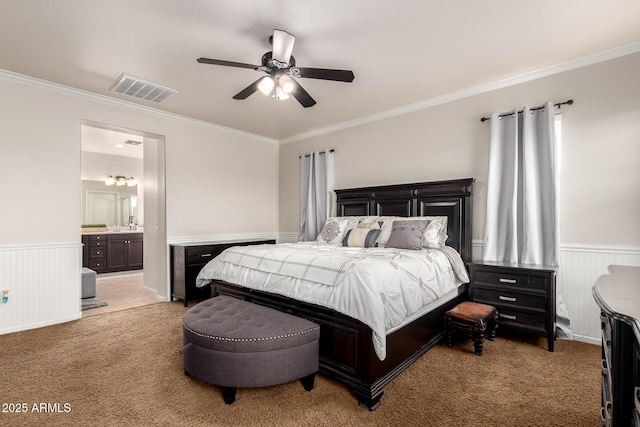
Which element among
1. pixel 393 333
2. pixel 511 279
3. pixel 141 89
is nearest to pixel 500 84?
pixel 511 279

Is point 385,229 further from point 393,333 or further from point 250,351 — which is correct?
point 250,351

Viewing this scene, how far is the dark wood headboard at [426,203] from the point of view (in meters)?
3.71

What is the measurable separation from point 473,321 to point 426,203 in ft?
5.49

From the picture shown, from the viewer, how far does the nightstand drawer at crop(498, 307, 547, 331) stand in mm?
2879

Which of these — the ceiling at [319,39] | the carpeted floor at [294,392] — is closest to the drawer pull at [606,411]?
the carpeted floor at [294,392]

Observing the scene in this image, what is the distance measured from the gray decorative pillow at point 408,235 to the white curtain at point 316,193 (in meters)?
1.78

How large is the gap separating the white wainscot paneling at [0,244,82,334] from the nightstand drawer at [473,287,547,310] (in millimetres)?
4598

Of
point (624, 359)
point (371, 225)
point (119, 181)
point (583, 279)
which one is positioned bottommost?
point (583, 279)

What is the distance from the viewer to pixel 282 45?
2375 mm

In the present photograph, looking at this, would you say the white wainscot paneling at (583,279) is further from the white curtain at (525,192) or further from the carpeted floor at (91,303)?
the carpeted floor at (91,303)

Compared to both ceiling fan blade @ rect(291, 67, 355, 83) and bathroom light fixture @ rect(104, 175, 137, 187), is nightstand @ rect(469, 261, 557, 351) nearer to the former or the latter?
ceiling fan blade @ rect(291, 67, 355, 83)

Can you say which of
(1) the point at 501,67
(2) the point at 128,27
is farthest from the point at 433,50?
(2) the point at 128,27

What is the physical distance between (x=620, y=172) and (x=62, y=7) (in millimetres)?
4808

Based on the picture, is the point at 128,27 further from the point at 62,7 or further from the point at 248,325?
the point at 248,325
